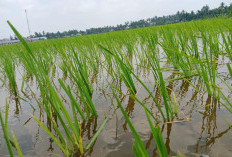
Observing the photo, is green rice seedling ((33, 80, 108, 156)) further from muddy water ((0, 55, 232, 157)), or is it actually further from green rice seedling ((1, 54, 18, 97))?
green rice seedling ((1, 54, 18, 97))

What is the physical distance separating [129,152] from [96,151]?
13 centimetres

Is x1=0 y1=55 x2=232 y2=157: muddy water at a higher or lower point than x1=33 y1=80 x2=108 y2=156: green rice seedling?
lower

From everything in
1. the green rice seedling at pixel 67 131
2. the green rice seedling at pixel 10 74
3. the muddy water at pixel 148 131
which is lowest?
the muddy water at pixel 148 131

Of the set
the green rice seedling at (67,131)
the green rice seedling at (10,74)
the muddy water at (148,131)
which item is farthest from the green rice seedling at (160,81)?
the green rice seedling at (10,74)

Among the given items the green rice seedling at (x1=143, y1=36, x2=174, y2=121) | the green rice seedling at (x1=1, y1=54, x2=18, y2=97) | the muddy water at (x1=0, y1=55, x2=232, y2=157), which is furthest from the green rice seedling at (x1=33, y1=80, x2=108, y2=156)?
the green rice seedling at (x1=1, y1=54, x2=18, y2=97)

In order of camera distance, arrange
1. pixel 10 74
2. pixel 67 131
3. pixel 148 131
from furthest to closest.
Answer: pixel 10 74 < pixel 148 131 < pixel 67 131

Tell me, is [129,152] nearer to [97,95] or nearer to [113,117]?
[113,117]

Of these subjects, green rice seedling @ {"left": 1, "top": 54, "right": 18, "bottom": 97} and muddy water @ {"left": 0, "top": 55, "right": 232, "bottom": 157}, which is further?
green rice seedling @ {"left": 1, "top": 54, "right": 18, "bottom": 97}

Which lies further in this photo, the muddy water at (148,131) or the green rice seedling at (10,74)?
the green rice seedling at (10,74)

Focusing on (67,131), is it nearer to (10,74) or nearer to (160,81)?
(160,81)

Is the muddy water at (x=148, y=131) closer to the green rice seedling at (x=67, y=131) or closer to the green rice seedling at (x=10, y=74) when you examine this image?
the green rice seedling at (x=67, y=131)

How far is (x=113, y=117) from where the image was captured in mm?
950

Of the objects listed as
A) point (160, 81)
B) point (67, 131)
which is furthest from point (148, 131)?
point (67, 131)

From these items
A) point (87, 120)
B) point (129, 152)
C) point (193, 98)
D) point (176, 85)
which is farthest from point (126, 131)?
point (176, 85)
